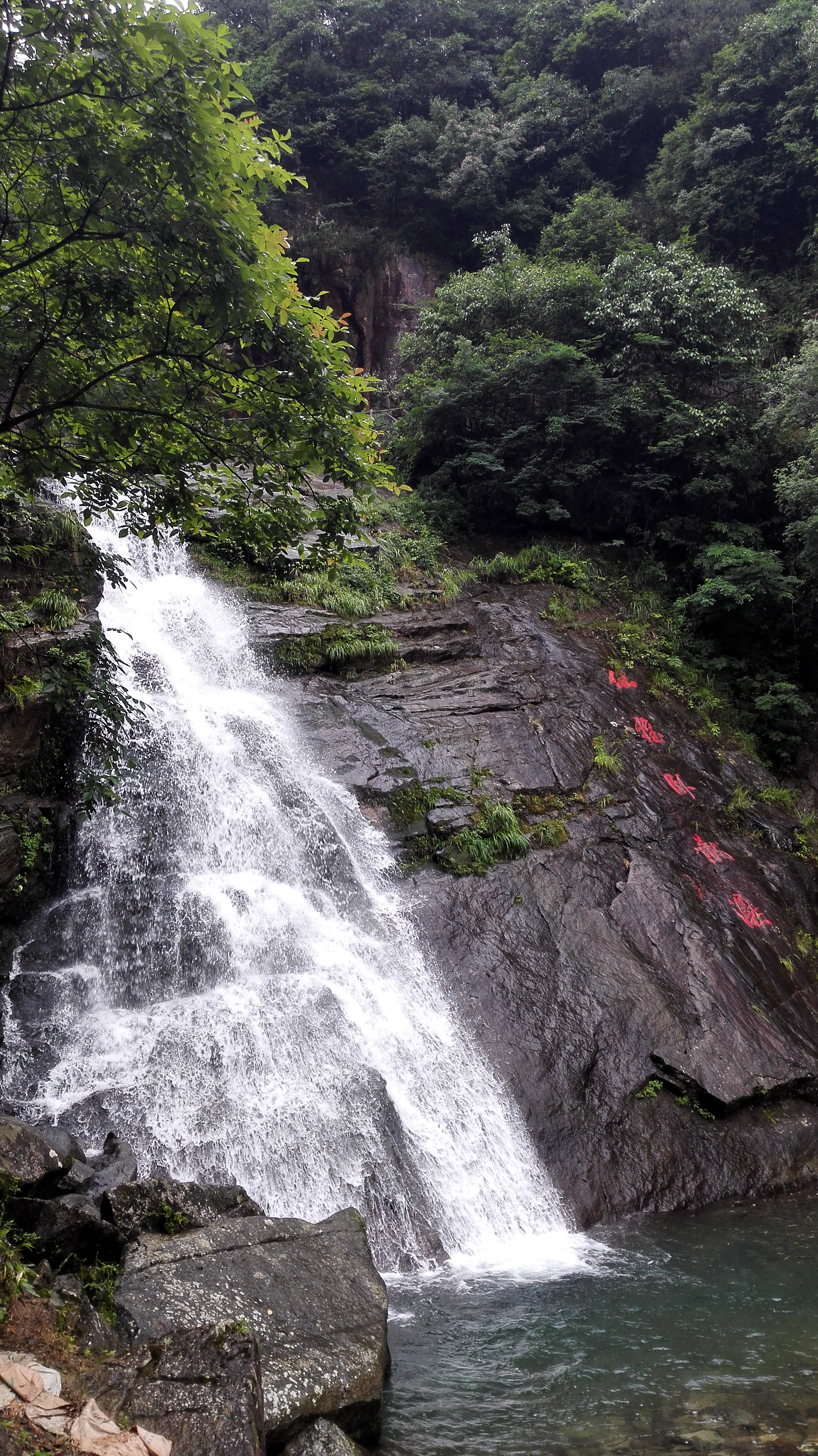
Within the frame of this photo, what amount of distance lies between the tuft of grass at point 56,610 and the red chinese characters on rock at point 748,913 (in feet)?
33.7

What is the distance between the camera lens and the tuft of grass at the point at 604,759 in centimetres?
1320

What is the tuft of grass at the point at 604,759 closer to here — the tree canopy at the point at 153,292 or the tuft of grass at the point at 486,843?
the tuft of grass at the point at 486,843

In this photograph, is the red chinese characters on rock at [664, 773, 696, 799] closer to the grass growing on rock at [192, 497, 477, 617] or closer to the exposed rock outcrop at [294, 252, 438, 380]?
the grass growing on rock at [192, 497, 477, 617]

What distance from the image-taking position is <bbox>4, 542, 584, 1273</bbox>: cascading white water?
7.25m

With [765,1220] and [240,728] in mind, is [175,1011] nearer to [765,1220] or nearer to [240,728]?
[240,728]

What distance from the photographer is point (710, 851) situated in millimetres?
12570

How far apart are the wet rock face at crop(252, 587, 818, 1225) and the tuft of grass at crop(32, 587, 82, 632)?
11.4ft

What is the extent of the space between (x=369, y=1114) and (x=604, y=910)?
14.9ft

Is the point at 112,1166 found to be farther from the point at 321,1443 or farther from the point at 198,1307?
the point at 321,1443

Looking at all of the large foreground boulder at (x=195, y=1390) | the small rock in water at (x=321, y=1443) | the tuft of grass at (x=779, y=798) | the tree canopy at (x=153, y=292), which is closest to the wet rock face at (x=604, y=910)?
the tuft of grass at (x=779, y=798)

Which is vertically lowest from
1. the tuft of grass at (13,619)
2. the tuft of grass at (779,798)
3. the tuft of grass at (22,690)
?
the tuft of grass at (779,798)

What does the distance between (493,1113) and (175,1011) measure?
3535 millimetres

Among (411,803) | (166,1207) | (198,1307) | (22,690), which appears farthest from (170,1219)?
(411,803)

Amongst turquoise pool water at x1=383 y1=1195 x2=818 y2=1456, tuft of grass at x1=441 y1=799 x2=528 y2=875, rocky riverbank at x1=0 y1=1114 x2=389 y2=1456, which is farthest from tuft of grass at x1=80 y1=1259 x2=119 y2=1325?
tuft of grass at x1=441 y1=799 x2=528 y2=875
